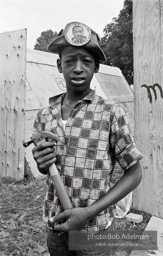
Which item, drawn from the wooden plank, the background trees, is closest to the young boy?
the wooden plank

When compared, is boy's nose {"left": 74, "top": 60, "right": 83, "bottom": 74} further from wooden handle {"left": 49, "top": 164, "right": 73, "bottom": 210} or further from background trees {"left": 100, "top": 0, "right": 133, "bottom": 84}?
background trees {"left": 100, "top": 0, "right": 133, "bottom": 84}

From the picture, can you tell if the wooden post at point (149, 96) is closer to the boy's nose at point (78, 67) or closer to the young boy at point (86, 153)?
the young boy at point (86, 153)

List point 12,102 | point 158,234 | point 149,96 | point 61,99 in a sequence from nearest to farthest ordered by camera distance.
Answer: point 61,99, point 158,234, point 149,96, point 12,102

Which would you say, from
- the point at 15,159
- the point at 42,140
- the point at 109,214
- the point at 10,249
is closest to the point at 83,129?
the point at 42,140

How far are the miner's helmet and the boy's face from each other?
0.03 meters

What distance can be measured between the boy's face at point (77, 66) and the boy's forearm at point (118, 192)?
58cm

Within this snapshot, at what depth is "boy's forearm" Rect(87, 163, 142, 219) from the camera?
141 cm

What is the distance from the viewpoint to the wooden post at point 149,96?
351cm

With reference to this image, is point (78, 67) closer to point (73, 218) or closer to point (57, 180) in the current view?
point (57, 180)

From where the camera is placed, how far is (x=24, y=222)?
12.1 ft

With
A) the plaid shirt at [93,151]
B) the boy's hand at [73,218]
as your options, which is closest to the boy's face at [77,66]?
the plaid shirt at [93,151]

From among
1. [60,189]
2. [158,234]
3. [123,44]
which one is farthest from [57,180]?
[123,44]

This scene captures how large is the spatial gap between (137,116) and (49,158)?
2471 mm

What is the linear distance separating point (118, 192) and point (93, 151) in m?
0.26
